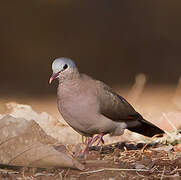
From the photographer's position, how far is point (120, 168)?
9.91ft

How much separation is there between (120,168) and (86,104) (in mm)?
641

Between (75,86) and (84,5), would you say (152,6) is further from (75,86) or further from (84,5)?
(75,86)

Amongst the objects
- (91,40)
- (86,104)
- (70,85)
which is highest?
(91,40)

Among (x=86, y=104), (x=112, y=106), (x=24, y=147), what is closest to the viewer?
(x=24, y=147)

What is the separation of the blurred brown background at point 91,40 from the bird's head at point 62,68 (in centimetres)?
342

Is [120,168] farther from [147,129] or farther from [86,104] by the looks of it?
[147,129]

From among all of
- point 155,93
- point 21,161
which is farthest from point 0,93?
point 21,161

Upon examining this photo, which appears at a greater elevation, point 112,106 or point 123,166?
point 112,106

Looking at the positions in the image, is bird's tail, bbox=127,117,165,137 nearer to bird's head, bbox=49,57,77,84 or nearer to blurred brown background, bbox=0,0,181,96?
bird's head, bbox=49,57,77,84

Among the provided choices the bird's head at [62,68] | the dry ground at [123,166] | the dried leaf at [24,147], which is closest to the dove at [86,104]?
the bird's head at [62,68]

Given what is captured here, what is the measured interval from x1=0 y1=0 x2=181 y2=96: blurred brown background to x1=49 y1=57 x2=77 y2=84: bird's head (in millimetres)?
3420

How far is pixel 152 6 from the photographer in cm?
1005

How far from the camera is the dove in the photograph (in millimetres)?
3541

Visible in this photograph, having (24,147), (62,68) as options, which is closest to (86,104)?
(62,68)
